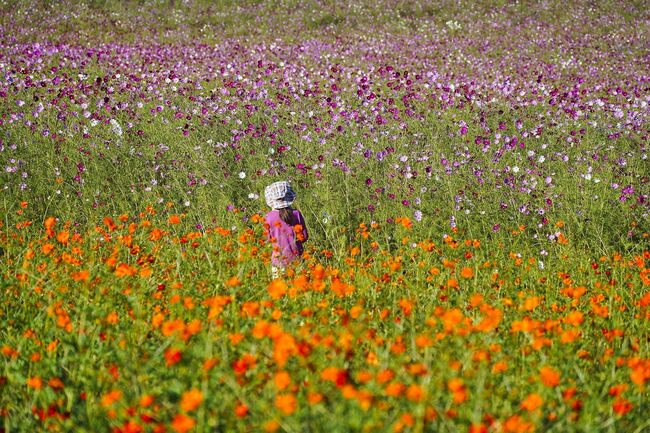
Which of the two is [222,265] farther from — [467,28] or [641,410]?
[467,28]

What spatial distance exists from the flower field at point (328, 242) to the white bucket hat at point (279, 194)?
330 mm

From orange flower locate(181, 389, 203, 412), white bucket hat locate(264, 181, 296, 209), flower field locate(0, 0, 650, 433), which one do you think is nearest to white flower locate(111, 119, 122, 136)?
flower field locate(0, 0, 650, 433)

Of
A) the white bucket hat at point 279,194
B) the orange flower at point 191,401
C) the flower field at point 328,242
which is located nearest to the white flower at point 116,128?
the flower field at point 328,242

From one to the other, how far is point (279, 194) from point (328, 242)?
983 mm

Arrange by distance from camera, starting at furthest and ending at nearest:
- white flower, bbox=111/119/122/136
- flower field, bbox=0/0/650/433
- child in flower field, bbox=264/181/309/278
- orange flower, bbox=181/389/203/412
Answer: white flower, bbox=111/119/122/136 → child in flower field, bbox=264/181/309/278 → flower field, bbox=0/0/650/433 → orange flower, bbox=181/389/203/412

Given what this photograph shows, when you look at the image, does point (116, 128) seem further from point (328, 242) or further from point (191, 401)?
point (191, 401)

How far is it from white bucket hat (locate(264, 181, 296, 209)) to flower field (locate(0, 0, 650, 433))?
0.33 meters

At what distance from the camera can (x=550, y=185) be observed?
6.20 m

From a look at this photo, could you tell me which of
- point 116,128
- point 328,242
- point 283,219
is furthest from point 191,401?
point 116,128

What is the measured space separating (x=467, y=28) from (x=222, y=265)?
1553 cm

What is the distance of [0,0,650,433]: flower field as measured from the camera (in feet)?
7.02

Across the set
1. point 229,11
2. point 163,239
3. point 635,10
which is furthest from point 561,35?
point 163,239

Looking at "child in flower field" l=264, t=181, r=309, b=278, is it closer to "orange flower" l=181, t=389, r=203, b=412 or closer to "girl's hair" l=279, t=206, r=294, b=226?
"girl's hair" l=279, t=206, r=294, b=226

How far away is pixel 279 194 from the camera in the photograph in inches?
190
